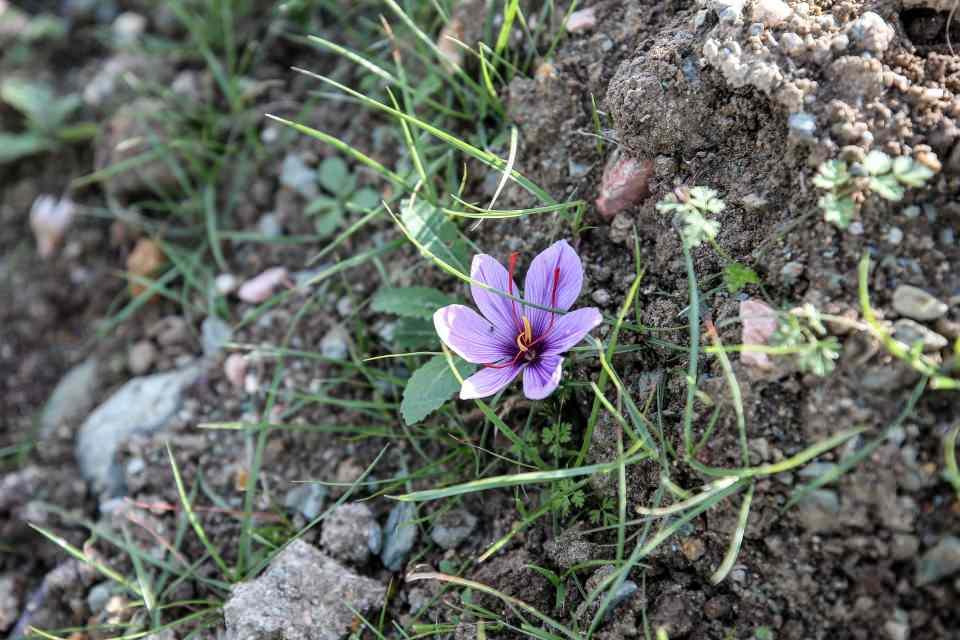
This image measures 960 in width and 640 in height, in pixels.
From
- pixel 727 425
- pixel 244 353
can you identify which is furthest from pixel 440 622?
pixel 244 353

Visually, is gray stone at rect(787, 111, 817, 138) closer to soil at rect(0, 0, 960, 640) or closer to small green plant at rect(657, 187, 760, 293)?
soil at rect(0, 0, 960, 640)

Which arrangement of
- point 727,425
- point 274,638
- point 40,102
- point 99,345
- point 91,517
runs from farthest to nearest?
1. point 40,102
2. point 99,345
3. point 91,517
4. point 274,638
5. point 727,425

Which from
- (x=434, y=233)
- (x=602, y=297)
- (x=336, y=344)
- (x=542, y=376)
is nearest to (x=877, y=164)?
(x=602, y=297)

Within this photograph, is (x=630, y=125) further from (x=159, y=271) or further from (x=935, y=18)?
(x=159, y=271)

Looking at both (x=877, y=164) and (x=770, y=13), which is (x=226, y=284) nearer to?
(x=770, y=13)

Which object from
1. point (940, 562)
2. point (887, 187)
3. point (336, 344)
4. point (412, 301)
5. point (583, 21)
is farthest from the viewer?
point (336, 344)

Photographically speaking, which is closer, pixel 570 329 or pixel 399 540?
pixel 570 329
